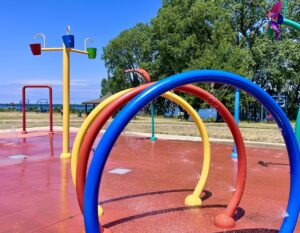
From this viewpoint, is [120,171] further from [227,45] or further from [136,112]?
[227,45]

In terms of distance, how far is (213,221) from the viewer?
4.51 meters

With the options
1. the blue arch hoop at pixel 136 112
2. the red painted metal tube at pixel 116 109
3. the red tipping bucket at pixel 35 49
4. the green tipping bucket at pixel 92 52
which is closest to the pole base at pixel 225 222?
the red painted metal tube at pixel 116 109

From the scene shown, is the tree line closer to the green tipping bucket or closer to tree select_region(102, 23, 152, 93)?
tree select_region(102, 23, 152, 93)

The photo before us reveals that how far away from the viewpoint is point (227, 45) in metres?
28.7

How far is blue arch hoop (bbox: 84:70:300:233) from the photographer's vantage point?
9.74ft

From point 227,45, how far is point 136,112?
88.9 feet

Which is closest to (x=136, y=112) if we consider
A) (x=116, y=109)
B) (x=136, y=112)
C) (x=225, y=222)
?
(x=136, y=112)

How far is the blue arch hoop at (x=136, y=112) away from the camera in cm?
297

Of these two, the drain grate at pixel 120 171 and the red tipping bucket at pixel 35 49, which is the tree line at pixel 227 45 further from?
the drain grate at pixel 120 171

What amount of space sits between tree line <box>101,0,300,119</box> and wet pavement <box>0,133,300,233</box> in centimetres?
1898

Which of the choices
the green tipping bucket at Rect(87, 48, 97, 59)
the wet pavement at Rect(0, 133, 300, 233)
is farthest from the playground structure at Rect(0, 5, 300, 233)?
the green tipping bucket at Rect(87, 48, 97, 59)

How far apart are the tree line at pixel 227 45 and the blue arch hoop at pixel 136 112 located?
24.0m

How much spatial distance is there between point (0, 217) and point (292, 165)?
3673 millimetres

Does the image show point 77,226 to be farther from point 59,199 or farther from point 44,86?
point 44,86
